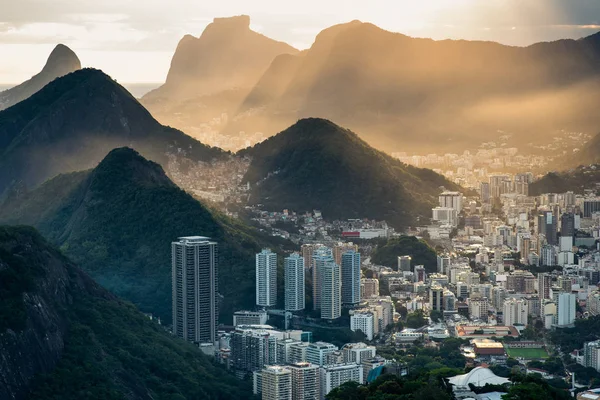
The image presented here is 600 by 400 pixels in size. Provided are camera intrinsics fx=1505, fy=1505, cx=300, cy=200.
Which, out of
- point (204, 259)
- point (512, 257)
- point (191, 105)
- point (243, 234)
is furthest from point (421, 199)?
point (191, 105)

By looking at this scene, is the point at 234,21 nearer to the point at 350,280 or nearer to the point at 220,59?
the point at 220,59

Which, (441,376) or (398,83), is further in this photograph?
(398,83)

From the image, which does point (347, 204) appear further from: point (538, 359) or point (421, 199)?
point (538, 359)

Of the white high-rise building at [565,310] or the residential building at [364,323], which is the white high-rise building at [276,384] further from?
the white high-rise building at [565,310]

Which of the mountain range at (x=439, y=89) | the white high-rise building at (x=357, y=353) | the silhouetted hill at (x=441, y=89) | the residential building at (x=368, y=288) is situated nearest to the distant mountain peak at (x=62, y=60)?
the mountain range at (x=439, y=89)

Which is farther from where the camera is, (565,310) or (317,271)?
(317,271)

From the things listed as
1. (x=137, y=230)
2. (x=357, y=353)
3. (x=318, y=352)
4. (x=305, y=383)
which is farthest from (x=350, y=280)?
(x=305, y=383)
